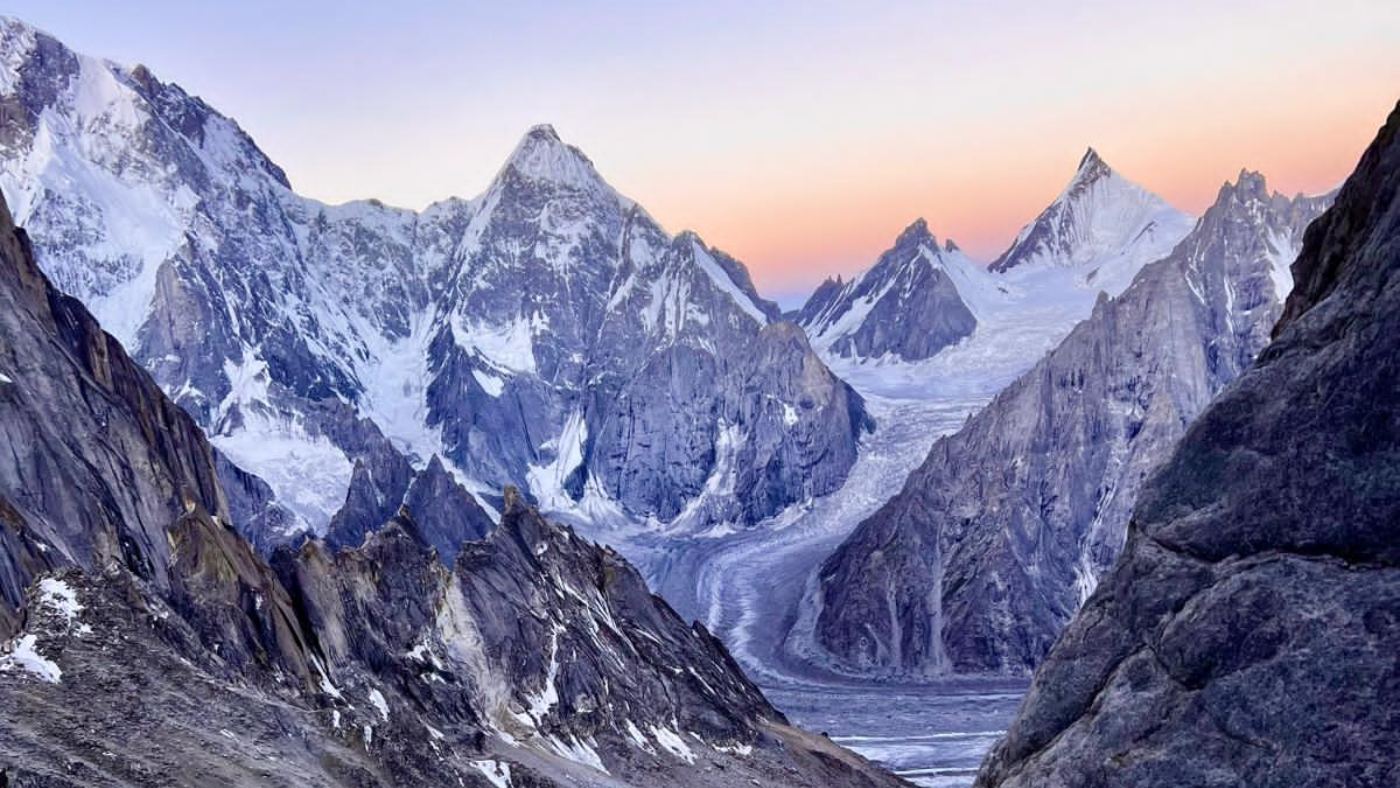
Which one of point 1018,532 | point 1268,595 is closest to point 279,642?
point 1268,595

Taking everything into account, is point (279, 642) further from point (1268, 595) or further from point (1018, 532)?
point (1018, 532)

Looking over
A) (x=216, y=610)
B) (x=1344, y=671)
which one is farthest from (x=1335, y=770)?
(x=216, y=610)

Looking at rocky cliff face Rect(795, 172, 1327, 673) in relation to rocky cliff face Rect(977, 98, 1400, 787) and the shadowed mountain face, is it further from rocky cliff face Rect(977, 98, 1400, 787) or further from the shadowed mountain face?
rocky cliff face Rect(977, 98, 1400, 787)

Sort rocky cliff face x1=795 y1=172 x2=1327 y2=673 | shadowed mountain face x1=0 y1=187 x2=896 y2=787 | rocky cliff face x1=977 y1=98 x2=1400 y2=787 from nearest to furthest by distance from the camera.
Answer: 1. rocky cliff face x1=977 y1=98 x2=1400 y2=787
2. shadowed mountain face x1=0 y1=187 x2=896 y2=787
3. rocky cliff face x1=795 y1=172 x2=1327 y2=673

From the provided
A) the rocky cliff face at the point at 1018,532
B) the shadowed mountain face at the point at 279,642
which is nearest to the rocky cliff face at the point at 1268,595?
the shadowed mountain face at the point at 279,642

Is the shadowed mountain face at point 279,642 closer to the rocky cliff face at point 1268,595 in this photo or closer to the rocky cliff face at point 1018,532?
the rocky cliff face at point 1268,595

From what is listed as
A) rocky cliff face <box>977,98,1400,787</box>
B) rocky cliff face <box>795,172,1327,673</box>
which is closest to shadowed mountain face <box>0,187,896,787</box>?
rocky cliff face <box>977,98,1400,787</box>

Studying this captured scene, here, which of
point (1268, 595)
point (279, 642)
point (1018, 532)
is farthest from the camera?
point (1018, 532)
